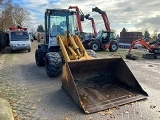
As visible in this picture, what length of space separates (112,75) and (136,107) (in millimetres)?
1911

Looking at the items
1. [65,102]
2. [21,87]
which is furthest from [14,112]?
[21,87]

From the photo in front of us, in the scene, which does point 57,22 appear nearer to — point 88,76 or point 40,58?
point 40,58

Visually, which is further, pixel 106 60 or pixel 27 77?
pixel 27 77

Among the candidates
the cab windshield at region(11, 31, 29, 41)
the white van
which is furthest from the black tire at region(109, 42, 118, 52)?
the cab windshield at region(11, 31, 29, 41)

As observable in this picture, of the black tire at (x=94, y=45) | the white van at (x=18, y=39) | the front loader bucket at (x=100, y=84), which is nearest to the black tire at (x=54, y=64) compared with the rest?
the front loader bucket at (x=100, y=84)

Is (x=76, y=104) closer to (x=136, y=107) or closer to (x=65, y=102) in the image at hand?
(x=65, y=102)

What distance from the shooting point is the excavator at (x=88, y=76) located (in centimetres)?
559

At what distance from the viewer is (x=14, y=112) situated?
513 cm

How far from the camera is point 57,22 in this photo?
970 centimetres

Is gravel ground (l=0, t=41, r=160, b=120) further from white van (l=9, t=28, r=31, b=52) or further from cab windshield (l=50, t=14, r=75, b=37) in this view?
white van (l=9, t=28, r=31, b=52)

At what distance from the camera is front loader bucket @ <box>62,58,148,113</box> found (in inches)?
Answer: 216

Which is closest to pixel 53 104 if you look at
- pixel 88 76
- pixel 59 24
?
pixel 88 76

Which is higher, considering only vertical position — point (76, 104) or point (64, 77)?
point (64, 77)

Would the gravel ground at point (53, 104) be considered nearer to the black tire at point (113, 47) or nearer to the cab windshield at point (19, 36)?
the cab windshield at point (19, 36)
